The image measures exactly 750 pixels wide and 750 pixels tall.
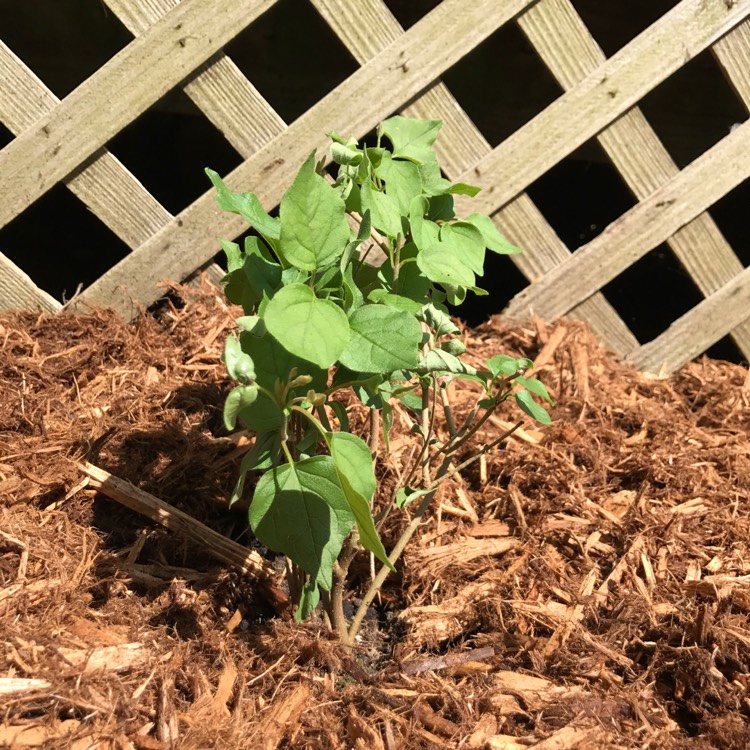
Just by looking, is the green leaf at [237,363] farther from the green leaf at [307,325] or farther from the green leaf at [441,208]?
the green leaf at [441,208]

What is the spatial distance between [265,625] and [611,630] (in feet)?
1.73

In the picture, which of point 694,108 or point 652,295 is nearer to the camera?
point 652,295

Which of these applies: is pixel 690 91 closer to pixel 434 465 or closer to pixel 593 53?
pixel 593 53

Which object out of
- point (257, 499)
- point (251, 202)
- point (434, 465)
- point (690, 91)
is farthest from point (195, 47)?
point (690, 91)

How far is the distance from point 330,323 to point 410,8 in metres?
2.06

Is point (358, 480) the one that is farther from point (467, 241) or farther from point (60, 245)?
point (60, 245)

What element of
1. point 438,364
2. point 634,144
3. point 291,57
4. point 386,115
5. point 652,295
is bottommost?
point 438,364

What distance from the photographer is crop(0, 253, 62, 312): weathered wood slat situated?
5.36 ft

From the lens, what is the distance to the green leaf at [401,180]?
871 millimetres

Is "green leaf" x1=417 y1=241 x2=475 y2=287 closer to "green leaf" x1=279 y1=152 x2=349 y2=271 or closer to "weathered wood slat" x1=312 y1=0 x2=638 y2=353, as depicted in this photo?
"green leaf" x1=279 y1=152 x2=349 y2=271

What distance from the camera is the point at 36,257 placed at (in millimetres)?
2223

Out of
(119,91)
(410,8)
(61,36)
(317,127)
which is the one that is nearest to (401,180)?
(317,127)

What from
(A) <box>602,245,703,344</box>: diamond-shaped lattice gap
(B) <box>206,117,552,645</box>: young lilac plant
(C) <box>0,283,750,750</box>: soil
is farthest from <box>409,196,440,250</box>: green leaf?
(A) <box>602,245,703,344</box>: diamond-shaped lattice gap

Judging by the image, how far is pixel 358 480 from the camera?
765 mm
